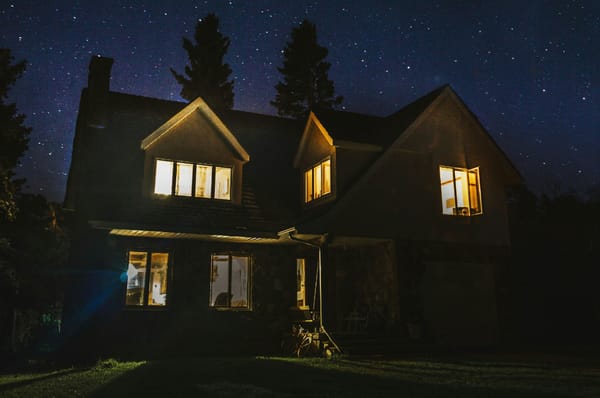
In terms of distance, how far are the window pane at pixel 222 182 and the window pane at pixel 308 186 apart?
3.31 metres

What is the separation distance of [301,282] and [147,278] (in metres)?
5.34

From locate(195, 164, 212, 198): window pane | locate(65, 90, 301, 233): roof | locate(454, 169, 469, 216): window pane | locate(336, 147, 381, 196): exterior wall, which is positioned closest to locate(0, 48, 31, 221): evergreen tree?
locate(65, 90, 301, 233): roof

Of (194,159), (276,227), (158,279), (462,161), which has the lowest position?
(158,279)

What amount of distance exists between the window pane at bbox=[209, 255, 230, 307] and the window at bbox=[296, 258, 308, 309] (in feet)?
8.18

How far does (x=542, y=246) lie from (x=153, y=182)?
1770 centimetres

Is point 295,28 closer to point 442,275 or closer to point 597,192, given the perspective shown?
point 597,192

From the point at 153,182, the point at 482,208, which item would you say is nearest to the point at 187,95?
the point at 153,182

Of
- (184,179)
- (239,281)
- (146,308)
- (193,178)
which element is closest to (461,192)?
(239,281)

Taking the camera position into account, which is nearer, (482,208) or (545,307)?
(482,208)

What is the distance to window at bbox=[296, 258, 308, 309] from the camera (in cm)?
1738

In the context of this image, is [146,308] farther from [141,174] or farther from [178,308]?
[141,174]

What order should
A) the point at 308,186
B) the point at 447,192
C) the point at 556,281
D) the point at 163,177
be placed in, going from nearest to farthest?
1. the point at 163,177
2. the point at 308,186
3. the point at 447,192
4. the point at 556,281

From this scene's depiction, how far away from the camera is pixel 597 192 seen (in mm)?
38781

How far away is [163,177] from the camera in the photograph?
1620 centimetres
